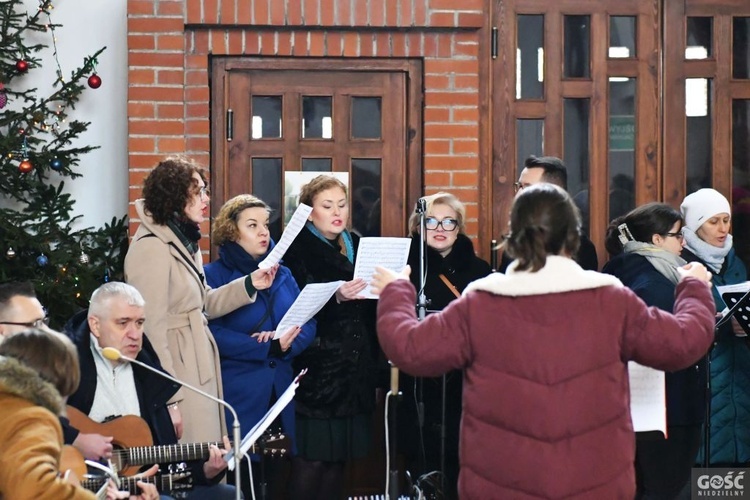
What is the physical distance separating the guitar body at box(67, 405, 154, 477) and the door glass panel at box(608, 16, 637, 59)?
3.10m

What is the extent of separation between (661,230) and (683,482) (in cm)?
98

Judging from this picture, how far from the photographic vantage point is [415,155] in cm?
554

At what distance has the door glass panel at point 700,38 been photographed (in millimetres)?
5684

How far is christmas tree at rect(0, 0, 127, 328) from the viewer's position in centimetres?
502

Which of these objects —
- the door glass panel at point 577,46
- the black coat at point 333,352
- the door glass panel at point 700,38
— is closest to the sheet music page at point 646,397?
the black coat at point 333,352

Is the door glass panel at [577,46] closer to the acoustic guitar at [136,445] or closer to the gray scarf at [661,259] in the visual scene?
the gray scarf at [661,259]

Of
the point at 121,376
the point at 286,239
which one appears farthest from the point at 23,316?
the point at 286,239

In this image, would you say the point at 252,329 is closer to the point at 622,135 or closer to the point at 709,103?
the point at 622,135

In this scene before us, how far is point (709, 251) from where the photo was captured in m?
5.01

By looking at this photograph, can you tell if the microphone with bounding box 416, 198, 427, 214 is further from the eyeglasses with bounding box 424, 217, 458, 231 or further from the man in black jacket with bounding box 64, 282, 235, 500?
the man in black jacket with bounding box 64, 282, 235, 500

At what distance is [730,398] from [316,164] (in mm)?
2160

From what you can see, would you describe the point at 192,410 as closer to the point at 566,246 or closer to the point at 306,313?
the point at 306,313

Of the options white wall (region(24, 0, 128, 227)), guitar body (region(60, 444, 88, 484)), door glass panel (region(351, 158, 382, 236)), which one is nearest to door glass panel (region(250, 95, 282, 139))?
door glass panel (region(351, 158, 382, 236))

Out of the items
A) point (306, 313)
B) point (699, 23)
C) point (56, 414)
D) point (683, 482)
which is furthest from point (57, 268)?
point (699, 23)
